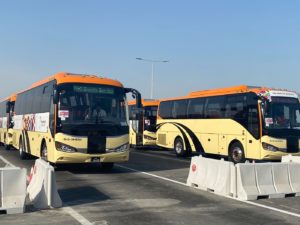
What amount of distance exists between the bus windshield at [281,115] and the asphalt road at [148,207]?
5.98 m

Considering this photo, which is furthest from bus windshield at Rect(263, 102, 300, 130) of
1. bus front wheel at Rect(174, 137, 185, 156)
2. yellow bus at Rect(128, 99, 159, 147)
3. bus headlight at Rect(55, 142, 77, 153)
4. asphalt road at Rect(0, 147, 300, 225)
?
yellow bus at Rect(128, 99, 159, 147)

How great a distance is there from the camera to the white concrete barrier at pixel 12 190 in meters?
8.07

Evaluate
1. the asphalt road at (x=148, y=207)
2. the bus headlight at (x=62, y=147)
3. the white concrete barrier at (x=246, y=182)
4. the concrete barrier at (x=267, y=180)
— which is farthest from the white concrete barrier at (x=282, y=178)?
the bus headlight at (x=62, y=147)

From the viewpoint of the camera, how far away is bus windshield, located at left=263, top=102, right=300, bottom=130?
17.2 metres

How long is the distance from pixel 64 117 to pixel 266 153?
26.1 feet

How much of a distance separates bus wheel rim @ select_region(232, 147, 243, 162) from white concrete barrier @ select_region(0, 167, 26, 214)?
11.8m

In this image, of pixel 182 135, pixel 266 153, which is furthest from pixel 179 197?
pixel 182 135

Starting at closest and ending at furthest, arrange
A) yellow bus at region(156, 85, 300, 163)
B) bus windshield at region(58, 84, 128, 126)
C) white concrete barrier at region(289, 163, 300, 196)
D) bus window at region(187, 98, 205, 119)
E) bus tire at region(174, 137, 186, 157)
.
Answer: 1. white concrete barrier at region(289, 163, 300, 196)
2. bus windshield at region(58, 84, 128, 126)
3. yellow bus at region(156, 85, 300, 163)
4. bus window at region(187, 98, 205, 119)
5. bus tire at region(174, 137, 186, 157)

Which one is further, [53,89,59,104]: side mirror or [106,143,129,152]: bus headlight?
[106,143,129,152]: bus headlight

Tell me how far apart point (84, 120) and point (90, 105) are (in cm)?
54

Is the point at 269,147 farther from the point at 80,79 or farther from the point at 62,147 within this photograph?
the point at 62,147

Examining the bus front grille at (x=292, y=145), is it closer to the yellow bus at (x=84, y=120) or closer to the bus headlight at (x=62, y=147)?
the yellow bus at (x=84, y=120)

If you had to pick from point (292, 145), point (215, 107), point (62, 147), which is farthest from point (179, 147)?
point (62, 147)

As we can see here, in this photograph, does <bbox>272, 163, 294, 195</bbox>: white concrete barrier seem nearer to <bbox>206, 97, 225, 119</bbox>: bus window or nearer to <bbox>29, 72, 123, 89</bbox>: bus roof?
<bbox>29, 72, 123, 89</bbox>: bus roof
